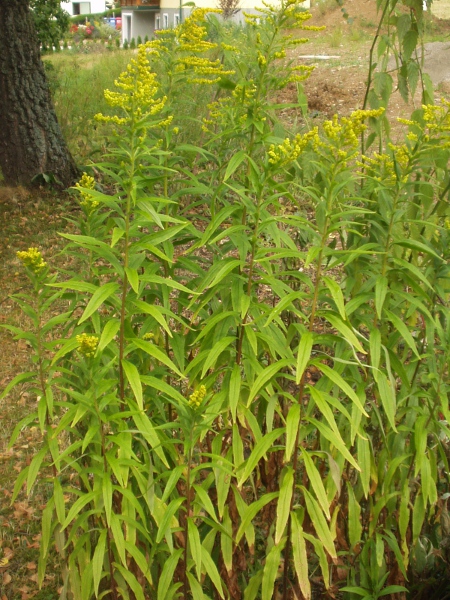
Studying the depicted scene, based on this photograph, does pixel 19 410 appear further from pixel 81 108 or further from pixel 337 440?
pixel 81 108

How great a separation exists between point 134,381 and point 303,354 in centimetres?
Answer: 46

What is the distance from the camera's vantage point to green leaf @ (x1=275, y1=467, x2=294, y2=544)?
2006 millimetres

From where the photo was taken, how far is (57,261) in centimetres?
615

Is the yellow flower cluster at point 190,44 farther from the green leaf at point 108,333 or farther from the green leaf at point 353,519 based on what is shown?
the green leaf at point 353,519

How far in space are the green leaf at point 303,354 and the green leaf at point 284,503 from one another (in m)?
0.32

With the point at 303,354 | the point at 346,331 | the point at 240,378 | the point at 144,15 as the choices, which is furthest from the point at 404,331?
the point at 144,15

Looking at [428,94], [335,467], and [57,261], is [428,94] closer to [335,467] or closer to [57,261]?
[335,467]

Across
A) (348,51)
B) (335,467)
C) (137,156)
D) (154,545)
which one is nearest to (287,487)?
(335,467)

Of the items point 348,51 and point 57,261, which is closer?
point 57,261

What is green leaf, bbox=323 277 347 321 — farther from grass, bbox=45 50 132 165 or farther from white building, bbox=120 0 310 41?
white building, bbox=120 0 310 41

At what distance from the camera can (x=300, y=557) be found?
6.80 ft

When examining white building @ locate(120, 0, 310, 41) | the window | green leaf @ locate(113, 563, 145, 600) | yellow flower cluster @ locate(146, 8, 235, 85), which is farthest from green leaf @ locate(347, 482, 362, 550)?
the window

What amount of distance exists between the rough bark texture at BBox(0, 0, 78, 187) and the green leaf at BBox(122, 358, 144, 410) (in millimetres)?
5556

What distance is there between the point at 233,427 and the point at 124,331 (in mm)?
442
